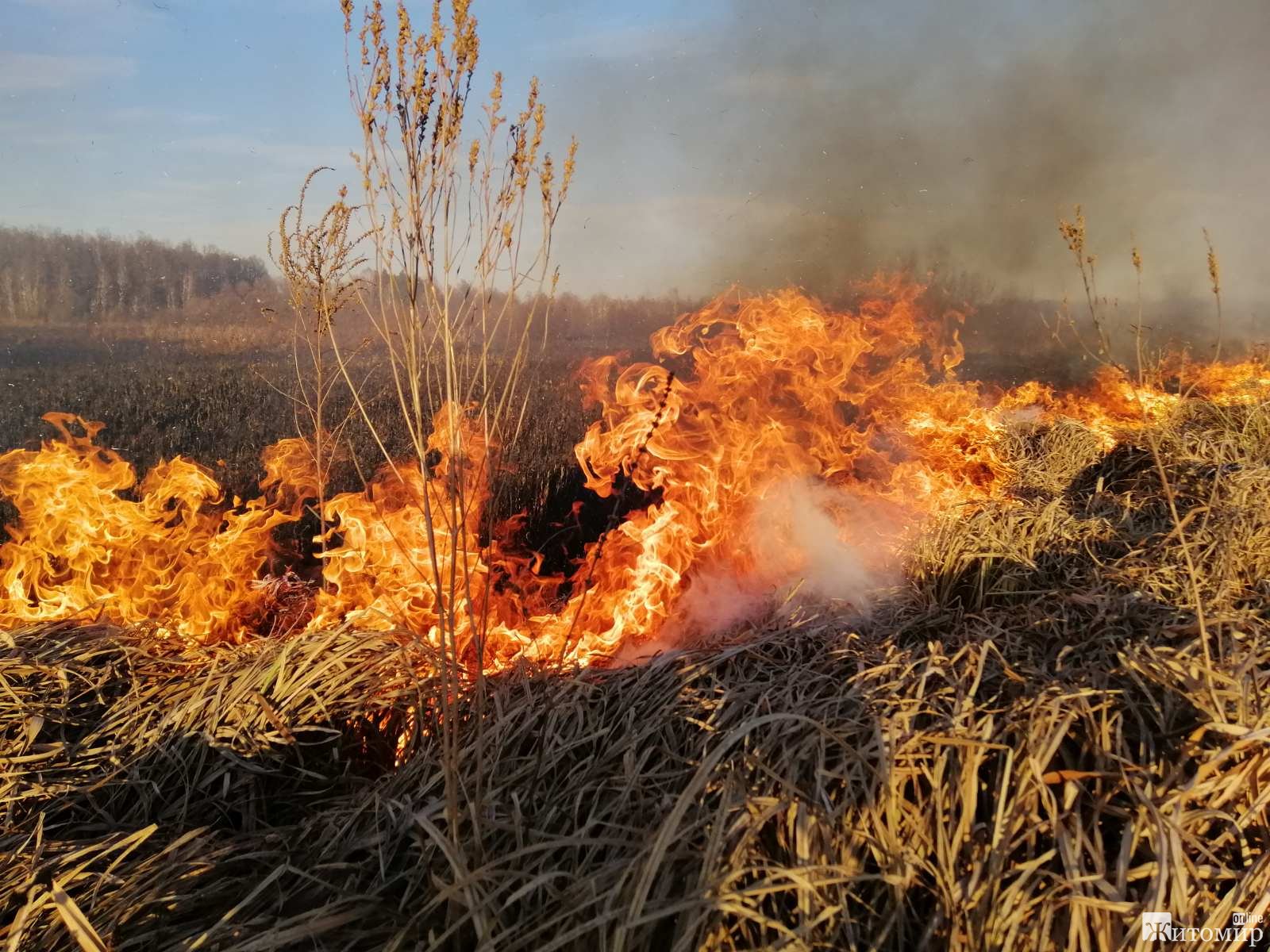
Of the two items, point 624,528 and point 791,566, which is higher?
point 624,528

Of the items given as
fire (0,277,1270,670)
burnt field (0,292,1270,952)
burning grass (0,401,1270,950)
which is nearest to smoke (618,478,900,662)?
fire (0,277,1270,670)

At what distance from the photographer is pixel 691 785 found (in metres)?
1.85

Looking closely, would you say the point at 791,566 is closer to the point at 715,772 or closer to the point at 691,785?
the point at 715,772

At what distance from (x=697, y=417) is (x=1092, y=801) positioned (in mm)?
4153

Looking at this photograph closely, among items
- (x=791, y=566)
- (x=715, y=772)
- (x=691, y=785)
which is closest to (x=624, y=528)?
(x=791, y=566)

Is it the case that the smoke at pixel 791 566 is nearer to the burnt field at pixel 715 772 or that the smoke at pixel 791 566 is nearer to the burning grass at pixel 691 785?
the burnt field at pixel 715 772

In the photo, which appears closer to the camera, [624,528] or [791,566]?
[791,566]

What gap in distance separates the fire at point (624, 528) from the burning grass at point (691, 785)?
728mm

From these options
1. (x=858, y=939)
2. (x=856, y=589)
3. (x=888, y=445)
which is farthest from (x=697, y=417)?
(x=858, y=939)

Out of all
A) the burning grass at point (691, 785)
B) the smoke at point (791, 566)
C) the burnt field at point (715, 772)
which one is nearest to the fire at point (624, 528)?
the smoke at point (791, 566)

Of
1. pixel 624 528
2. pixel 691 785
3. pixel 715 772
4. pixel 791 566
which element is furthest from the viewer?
pixel 624 528

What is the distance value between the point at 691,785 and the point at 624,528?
316 centimetres

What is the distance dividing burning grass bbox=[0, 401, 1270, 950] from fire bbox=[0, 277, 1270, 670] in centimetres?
73

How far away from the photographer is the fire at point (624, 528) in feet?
15.0
